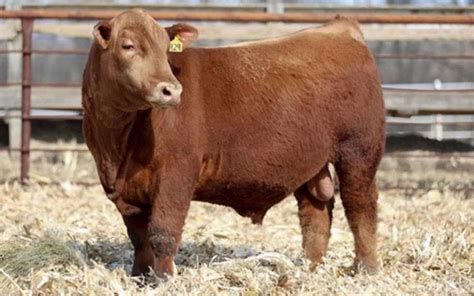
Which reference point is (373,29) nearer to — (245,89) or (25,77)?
(25,77)

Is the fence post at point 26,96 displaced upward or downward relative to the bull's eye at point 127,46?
downward

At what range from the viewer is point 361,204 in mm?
6012

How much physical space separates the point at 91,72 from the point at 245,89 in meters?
0.87

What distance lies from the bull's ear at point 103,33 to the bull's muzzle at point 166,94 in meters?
0.45

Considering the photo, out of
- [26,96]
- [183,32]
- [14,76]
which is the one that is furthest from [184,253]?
[14,76]

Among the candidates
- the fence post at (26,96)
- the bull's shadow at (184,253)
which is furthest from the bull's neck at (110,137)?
the fence post at (26,96)

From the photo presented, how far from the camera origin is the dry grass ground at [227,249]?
5066 millimetres

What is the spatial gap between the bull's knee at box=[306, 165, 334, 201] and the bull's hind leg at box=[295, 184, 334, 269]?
6cm

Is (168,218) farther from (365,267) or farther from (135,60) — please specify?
(365,267)

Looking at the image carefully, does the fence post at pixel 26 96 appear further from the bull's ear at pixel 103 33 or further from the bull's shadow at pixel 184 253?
the bull's ear at pixel 103 33

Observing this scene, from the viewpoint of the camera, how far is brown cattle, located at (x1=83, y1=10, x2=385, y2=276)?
499 centimetres

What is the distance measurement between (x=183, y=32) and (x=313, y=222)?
1.57 metres

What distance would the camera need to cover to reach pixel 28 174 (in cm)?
916

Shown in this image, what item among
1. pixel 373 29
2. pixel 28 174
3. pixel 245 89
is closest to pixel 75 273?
pixel 245 89
